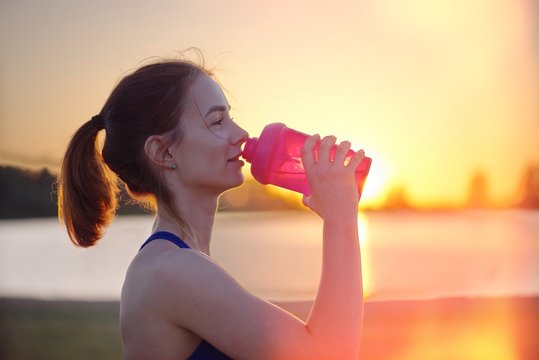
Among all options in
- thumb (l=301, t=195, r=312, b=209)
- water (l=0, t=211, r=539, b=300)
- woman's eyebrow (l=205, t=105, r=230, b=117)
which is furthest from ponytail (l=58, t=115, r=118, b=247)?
water (l=0, t=211, r=539, b=300)

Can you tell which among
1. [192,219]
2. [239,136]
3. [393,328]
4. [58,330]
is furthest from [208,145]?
[58,330]

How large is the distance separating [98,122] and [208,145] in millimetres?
351

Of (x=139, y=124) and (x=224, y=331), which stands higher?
(x=139, y=124)

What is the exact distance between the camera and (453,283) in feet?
35.2

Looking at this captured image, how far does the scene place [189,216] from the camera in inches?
74.1

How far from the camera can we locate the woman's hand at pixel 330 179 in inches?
65.7

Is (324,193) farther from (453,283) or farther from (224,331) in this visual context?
(453,283)

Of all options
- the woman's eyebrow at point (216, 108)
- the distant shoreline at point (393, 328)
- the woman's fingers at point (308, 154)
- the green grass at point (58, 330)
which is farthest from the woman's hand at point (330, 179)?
the green grass at point (58, 330)

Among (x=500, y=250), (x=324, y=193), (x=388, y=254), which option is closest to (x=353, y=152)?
(x=324, y=193)

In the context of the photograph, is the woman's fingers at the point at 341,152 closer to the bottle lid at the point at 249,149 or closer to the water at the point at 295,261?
the bottle lid at the point at 249,149

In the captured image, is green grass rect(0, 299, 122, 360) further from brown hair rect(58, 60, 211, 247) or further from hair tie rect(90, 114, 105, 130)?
hair tie rect(90, 114, 105, 130)

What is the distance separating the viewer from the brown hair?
1.88 meters

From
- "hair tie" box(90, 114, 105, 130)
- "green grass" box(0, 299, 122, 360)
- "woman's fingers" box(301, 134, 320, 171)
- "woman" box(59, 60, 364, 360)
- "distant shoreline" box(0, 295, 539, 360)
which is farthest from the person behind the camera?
"green grass" box(0, 299, 122, 360)

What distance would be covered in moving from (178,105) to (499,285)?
29.9 ft
